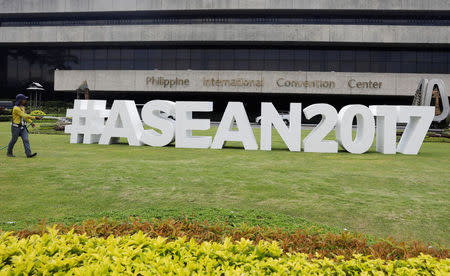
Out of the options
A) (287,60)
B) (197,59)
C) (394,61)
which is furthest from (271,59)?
(394,61)

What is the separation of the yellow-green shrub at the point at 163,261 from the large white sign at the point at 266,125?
10434mm

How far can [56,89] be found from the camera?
42125 millimetres

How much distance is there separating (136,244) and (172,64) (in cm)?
4026

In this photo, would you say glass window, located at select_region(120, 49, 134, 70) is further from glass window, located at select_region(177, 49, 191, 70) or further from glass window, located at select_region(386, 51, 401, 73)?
glass window, located at select_region(386, 51, 401, 73)

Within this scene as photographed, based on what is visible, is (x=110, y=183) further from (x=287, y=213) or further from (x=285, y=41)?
(x=285, y=41)

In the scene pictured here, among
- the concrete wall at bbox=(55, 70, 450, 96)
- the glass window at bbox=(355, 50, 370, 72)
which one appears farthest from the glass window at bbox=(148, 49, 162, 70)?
the glass window at bbox=(355, 50, 370, 72)

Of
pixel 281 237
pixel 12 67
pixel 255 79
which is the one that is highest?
pixel 12 67

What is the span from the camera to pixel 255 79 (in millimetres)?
39156

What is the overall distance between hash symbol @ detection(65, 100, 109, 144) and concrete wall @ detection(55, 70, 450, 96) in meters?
24.8

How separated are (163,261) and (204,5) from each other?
40.1 m

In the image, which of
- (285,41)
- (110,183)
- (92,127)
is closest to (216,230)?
(110,183)

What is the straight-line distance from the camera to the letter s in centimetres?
1403

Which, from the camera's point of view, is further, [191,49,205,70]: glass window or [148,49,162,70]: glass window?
[148,49,162,70]: glass window

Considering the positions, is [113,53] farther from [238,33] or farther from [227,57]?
[238,33]
